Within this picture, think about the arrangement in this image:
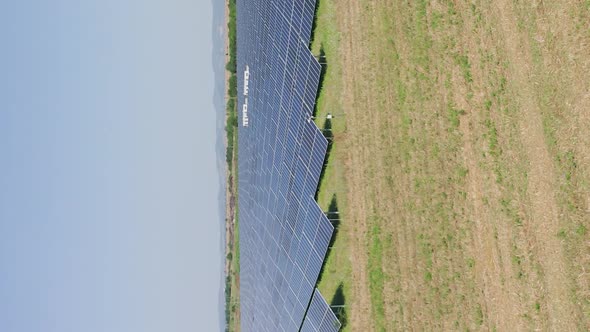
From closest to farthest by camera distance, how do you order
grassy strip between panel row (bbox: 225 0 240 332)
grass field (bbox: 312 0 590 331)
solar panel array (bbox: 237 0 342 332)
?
1. grass field (bbox: 312 0 590 331)
2. solar panel array (bbox: 237 0 342 332)
3. grassy strip between panel row (bbox: 225 0 240 332)

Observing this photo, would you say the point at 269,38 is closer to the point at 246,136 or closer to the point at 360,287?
the point at 246,136

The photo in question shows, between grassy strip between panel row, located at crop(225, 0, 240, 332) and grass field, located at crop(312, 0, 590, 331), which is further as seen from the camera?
grassy strip between panel row, located at crop(225, 0, 240, 332)


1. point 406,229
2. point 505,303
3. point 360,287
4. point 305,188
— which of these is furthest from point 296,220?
point 505,303

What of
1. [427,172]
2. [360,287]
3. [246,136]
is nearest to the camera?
[427,172]

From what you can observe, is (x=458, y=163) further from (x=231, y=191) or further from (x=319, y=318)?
(x=231, y=191)

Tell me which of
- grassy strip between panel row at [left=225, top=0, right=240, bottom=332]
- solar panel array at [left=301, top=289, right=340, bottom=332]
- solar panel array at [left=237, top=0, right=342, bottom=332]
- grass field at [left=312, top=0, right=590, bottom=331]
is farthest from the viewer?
grassy strip between panel row at [left=225, top=0, right=240, bottom=332]

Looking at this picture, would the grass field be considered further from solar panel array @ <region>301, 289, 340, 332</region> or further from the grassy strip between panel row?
the grassy strip between panel row

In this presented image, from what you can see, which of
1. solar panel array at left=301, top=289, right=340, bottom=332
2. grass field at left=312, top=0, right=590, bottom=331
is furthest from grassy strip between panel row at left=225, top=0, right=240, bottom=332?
grass field at left=312, top=0, right=590, bottom=331
